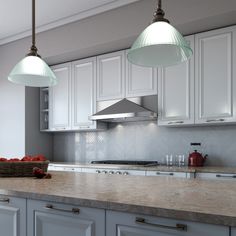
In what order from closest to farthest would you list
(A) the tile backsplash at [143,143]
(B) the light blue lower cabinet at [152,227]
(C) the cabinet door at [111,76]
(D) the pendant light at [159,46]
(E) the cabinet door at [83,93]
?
(B) the light blue lower cabinet at [152,227], (D) the pendant light at [159,46], (A) the tile backsplash at [143,143], (C) the cabinet door at [111,76], (E) the cabinet door at [83,93]

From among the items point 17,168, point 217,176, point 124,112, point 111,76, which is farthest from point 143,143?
point 17,168

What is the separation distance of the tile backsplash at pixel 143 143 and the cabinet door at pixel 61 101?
1.41ft

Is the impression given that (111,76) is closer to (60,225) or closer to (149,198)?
(60,225)

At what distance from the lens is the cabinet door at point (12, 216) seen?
5.74 ft

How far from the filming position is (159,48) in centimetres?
201

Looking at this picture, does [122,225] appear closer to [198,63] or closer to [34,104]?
[198,63]

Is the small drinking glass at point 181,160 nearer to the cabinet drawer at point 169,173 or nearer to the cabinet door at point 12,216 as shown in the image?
the cabinet drawer at point 169,173

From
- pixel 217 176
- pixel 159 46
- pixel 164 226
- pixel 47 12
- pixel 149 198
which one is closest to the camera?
pixel 164 226

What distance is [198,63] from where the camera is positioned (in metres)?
3.60

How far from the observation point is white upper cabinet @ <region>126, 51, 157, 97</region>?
3.94 metres

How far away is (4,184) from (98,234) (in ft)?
2.78

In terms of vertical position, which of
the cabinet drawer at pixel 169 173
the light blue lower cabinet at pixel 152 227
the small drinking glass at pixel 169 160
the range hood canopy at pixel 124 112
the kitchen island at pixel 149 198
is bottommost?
the cabinet drawer at pixel 169 173

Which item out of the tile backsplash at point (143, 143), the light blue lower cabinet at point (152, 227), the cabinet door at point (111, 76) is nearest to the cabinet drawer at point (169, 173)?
the tile backsplash at point (143, 143)

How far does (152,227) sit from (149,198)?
16 centimetres
